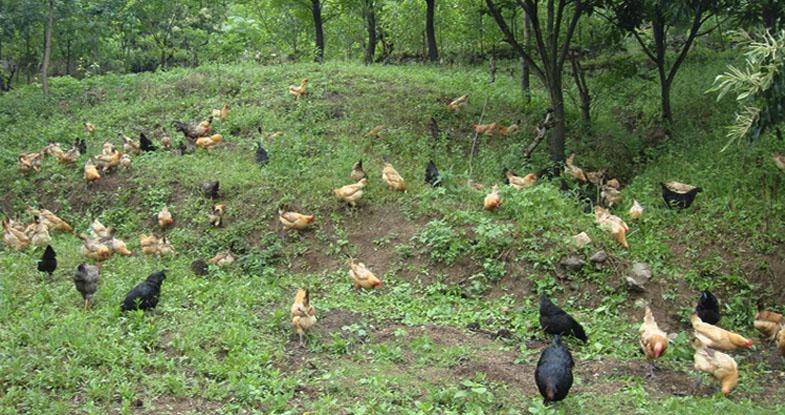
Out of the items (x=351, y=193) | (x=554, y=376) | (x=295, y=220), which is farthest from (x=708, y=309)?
(x=295, y=220)

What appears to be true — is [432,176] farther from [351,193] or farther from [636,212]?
[636,212]

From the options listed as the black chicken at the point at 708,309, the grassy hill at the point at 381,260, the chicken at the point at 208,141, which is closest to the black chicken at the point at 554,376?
the grassy hill at the point at 381,260

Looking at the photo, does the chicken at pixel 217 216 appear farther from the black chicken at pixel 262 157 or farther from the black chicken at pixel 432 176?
the black chicken at pixel 432 176

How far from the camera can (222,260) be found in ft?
33.5

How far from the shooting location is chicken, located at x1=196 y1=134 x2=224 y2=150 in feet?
45.4

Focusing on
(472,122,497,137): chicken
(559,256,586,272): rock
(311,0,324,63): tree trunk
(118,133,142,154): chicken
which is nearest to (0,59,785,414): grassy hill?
(559,256,586,272): rock

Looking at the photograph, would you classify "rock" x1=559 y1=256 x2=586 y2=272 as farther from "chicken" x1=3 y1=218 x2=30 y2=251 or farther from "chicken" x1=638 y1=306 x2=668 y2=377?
"chicken" x1=3 y1=218 x2=30 y2=251

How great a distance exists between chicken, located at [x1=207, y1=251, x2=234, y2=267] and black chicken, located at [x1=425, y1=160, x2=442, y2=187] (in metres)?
3.39

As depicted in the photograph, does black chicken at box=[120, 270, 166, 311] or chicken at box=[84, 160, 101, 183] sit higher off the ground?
chicken at box=[84, 160, 101, 183]

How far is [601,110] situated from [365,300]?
29.5 ft

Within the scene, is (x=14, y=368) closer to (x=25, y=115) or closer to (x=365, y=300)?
(x=365, y=300)

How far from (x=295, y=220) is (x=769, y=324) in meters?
6.30

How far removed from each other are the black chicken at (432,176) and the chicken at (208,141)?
14.5 feet

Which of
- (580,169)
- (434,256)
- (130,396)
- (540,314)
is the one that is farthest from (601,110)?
(130,396)
